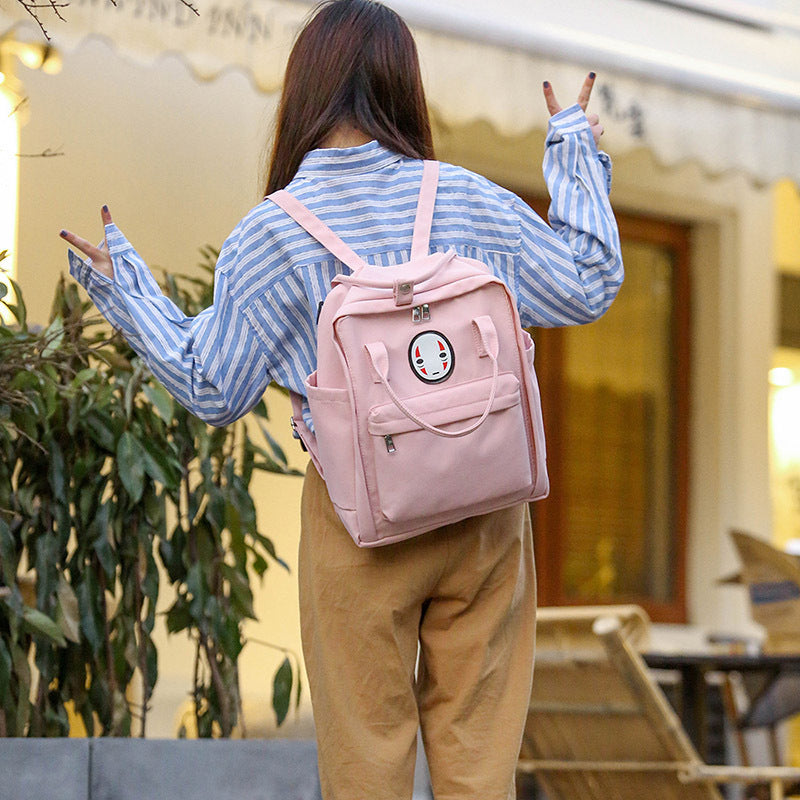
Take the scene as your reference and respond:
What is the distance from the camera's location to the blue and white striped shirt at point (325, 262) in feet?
5.50

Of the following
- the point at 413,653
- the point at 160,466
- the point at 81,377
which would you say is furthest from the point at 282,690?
the point at 413,653

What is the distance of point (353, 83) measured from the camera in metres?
1.75

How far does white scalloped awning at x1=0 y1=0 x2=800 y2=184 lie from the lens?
3.77 metres

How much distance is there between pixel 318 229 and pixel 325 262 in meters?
0.04

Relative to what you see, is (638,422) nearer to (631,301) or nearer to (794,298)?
(631,301)

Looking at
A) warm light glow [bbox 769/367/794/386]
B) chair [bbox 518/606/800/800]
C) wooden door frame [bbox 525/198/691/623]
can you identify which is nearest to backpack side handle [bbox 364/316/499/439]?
chair [bbox 518/606/800/800]

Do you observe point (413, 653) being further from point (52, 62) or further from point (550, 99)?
point (52, 62)

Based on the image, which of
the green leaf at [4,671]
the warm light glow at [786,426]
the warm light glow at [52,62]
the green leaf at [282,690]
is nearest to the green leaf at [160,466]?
the green leaf at [4,671]

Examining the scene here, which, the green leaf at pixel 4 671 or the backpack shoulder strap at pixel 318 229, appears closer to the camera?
the backpack shoulder strap at pixel 318 229

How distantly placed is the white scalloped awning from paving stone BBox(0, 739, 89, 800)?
202 centimetres

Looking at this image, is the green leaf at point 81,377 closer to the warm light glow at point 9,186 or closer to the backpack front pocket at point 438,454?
the backpack front pocket at point 438,454

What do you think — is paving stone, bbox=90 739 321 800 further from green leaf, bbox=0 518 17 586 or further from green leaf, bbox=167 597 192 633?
green leaf, bbox=167 597 192 633

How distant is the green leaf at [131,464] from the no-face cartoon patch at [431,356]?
114cm

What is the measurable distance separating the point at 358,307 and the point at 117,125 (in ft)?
10.6
